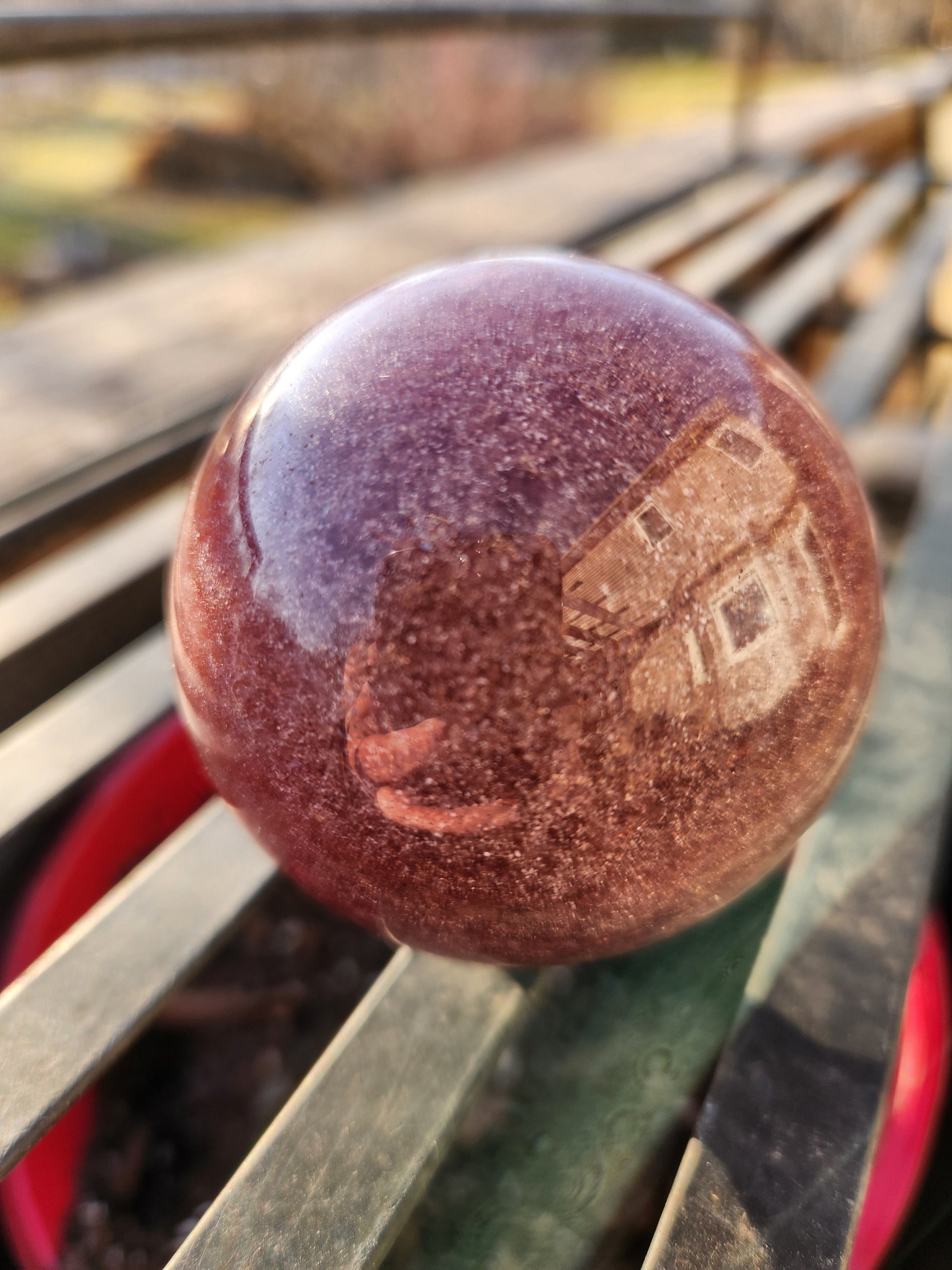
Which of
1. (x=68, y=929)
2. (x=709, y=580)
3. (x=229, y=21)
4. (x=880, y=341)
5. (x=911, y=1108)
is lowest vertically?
(x=911, y=1108)

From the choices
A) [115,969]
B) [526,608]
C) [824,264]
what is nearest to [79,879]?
[115,969]

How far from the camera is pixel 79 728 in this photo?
4.06 ft

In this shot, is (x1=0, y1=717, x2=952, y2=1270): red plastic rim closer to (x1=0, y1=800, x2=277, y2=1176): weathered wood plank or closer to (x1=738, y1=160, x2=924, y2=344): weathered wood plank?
(x1=0, y1=800, x2=277, y2=1176): weathered wood plank

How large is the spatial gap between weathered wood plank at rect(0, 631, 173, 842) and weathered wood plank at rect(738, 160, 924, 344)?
1.30 m

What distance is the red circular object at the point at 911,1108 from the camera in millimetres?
1096

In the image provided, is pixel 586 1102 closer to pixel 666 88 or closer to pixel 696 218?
pixel 696 218

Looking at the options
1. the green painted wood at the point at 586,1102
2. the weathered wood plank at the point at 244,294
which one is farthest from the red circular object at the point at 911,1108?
the weathered wood plank at the point at 244,294

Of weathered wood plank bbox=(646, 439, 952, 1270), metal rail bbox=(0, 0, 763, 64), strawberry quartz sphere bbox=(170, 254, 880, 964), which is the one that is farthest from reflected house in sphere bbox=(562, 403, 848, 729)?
metal rail bbox=(0, 0, 763, 64)

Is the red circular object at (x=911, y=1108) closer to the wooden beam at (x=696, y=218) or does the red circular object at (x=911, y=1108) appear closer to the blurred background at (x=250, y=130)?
the wooden beam at (x=696, y=218)

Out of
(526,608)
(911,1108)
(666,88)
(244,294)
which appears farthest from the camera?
(666,88)

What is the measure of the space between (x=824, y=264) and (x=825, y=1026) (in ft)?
8.24

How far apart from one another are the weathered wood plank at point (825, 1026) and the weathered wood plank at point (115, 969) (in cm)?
52

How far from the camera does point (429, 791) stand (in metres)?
0.68

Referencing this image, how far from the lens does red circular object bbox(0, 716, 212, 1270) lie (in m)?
1.04
